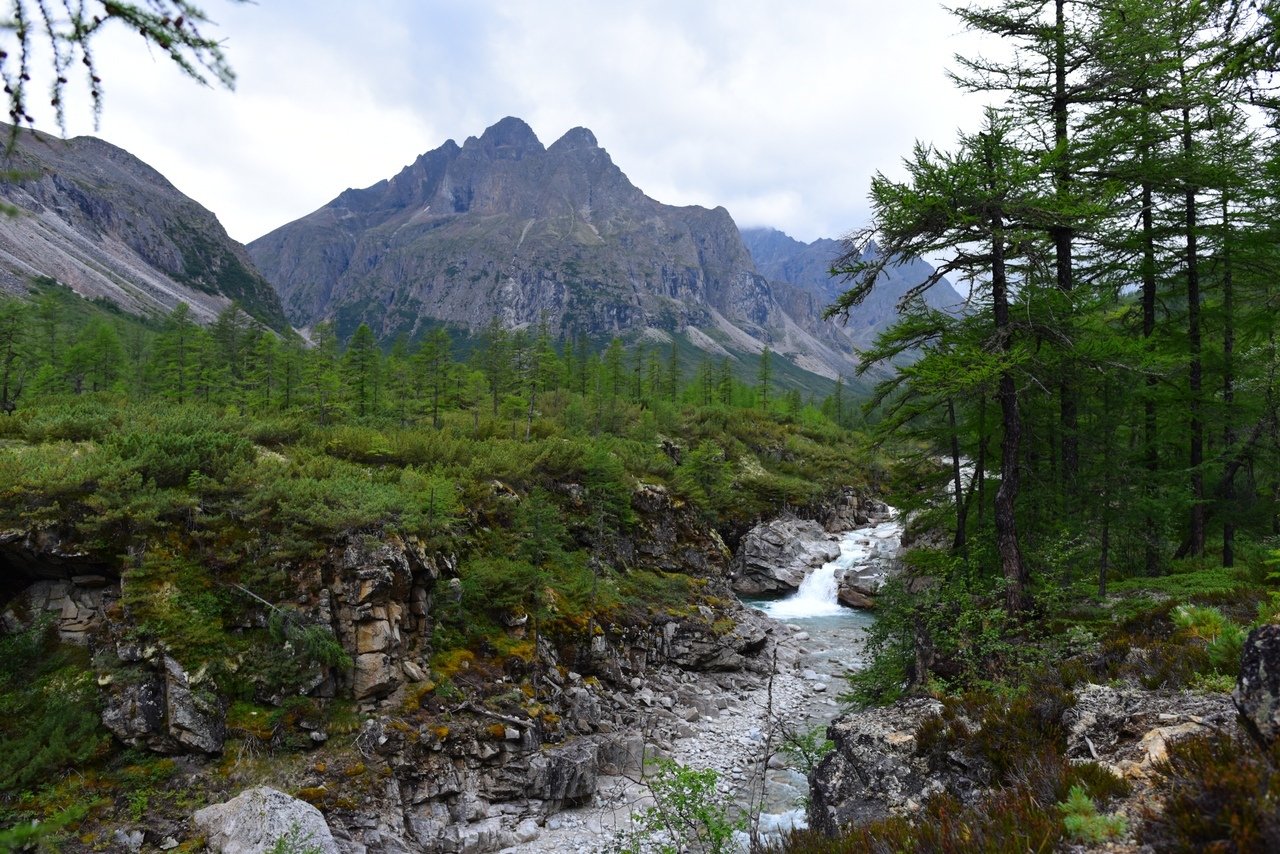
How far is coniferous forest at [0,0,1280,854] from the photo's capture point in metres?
6.11

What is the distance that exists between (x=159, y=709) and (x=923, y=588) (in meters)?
17.0

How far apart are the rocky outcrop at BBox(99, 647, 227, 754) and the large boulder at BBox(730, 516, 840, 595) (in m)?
25.4

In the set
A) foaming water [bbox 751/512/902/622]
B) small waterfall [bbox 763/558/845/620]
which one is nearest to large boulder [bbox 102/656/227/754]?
small waterfall [bbox 763/558/845/620]

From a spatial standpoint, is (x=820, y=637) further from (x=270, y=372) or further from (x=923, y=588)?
(x=270, y=372)

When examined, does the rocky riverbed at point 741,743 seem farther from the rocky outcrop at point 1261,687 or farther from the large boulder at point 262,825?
the rocky outcrop at point 1261,687

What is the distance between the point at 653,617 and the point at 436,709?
9.49 meters

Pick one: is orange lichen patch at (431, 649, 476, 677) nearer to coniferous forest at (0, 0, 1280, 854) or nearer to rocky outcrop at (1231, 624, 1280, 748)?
coniferous forest at (0, 0, 1280, 854)

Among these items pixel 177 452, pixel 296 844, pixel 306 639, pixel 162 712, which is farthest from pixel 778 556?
pixel 162 712

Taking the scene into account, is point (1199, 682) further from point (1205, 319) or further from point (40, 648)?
point (40, 648)

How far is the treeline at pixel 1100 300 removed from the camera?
9.88 metres

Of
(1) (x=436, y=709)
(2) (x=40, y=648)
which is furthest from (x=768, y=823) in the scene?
(2) (x=40, y=648)

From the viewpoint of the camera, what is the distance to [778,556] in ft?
113

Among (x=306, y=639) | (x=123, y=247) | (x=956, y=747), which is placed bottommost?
(x=306, y=639)

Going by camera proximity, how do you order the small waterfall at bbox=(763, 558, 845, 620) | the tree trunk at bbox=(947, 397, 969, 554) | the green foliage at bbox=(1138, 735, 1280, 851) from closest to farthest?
1. the green foliage at bbox=(1138, 735, 1280, 851)
2. the tree trunk at bbox=(947, 397, 969, 554)
3. the small waterfall at bbox=(763, 558, 845, 620)
